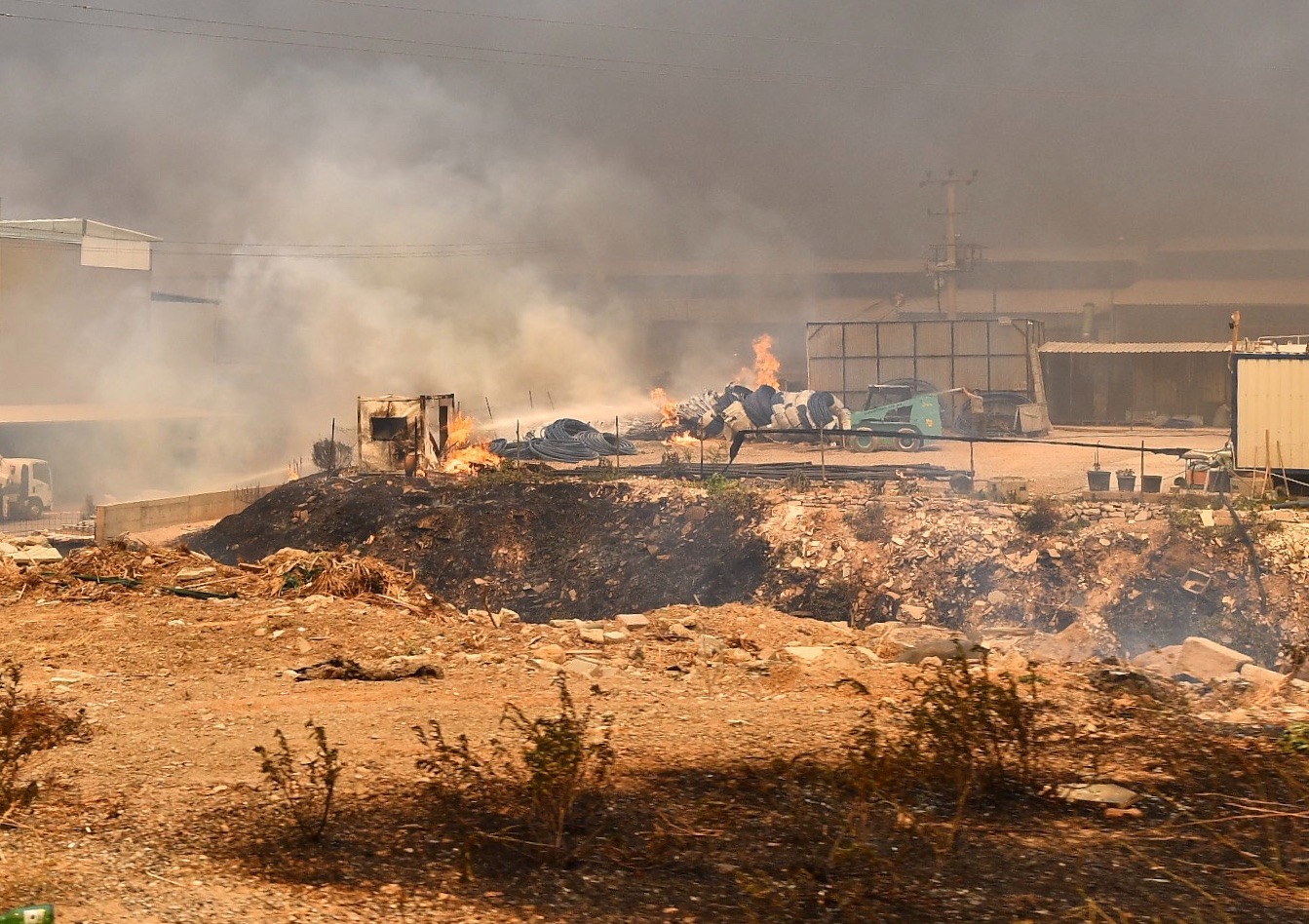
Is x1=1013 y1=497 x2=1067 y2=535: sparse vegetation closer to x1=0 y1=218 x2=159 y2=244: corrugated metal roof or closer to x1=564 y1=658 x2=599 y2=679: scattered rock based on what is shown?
x1=564 y1=658 x2=599 y2=679: scattered rock

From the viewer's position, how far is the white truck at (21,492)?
27641 mm

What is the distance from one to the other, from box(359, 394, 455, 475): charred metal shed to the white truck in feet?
28.7

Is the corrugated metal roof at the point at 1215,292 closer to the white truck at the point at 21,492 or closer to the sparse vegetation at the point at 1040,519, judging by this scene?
the sparse vegetation at the point at 1040,519

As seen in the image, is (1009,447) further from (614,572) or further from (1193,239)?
(1193,239)

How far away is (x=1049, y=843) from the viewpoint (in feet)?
16.8

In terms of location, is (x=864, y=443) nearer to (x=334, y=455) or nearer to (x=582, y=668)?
(x=334, y=455)

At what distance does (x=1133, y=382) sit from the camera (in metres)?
37.5

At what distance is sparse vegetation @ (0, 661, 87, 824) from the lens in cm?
541

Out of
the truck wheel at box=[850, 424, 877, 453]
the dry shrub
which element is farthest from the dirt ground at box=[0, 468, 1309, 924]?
the truck wheel at box=[850, 424, 877, 453]

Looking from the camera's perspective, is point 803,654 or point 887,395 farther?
point 887,395

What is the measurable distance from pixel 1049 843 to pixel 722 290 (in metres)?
49.2

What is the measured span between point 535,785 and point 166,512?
20.3 m

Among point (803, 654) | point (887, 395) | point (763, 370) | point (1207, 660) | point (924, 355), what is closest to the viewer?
point (1207, 660)

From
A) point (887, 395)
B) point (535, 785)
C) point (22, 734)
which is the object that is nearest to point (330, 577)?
point (22, 734)
